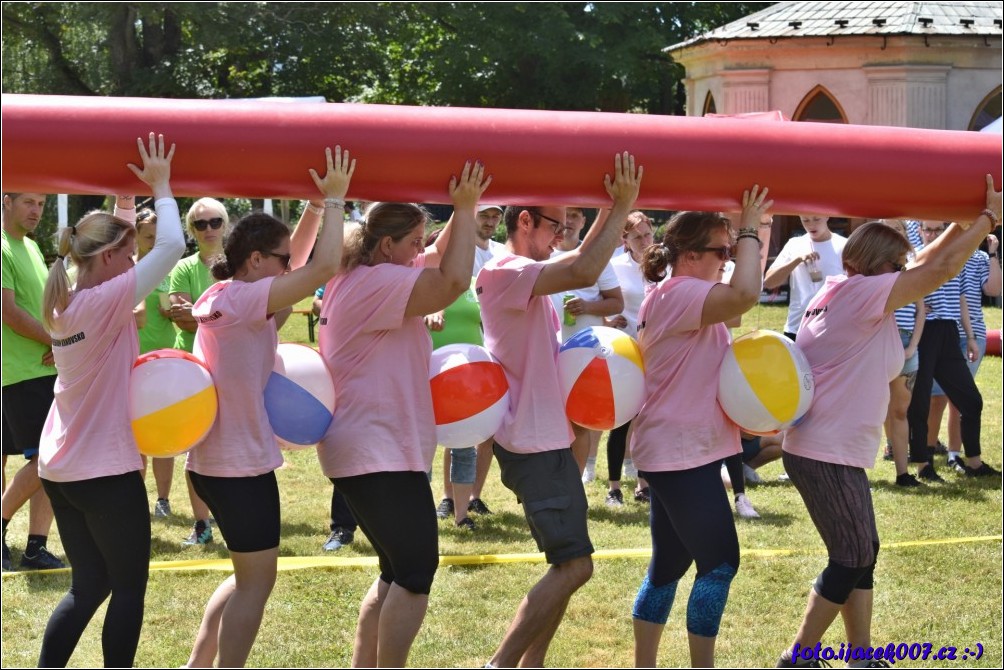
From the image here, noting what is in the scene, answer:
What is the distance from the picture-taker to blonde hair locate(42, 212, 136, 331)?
397 cm

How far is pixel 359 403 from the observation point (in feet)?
13.4

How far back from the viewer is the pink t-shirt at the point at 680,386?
4.38 meters

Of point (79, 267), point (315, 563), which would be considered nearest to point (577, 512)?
point (79, 267)

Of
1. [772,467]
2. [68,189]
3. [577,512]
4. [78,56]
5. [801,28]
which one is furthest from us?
[78,56]

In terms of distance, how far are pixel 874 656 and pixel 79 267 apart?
3364mm

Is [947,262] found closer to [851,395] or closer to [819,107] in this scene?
[851,395]

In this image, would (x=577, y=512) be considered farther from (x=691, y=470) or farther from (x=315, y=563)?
(x=315, y=563)

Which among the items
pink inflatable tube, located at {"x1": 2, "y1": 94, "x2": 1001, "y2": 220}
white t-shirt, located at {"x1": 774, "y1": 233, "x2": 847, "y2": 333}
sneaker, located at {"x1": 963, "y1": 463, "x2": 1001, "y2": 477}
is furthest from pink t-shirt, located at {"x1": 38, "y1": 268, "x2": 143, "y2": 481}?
sneaker, located at {"x1": 963, "y1": 463, "x2": 1001, "y2": 477}

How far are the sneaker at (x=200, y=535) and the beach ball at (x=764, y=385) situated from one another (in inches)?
132

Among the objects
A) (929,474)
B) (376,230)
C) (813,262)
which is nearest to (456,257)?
(376,230)

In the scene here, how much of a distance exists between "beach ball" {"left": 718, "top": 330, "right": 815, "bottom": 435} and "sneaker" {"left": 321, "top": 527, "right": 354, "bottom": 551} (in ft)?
9.43

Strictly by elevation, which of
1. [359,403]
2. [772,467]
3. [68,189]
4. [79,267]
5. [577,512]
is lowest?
[772,467]

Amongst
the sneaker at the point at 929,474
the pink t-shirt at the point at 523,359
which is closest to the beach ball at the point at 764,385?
the pink t-shirt at the point at 523,359

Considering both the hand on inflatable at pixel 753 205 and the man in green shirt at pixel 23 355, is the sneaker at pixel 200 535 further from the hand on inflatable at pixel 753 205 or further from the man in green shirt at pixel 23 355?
the hand on inflatable at pixel 753 205
